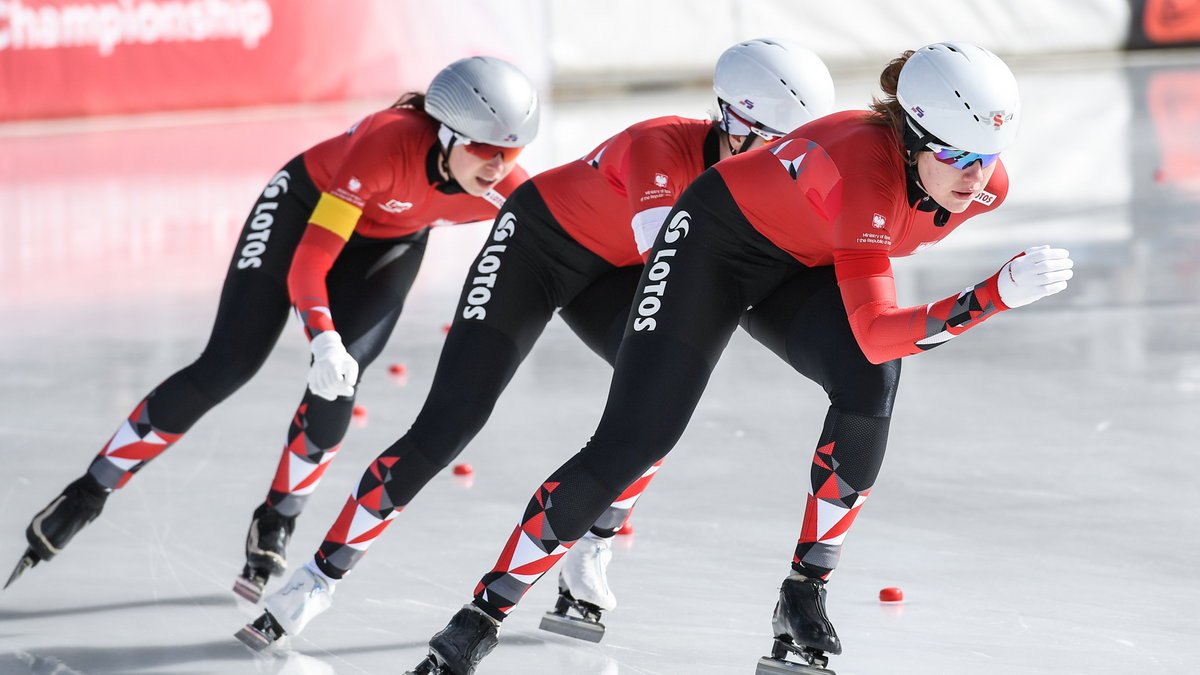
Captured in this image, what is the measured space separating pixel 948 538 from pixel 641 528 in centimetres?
79

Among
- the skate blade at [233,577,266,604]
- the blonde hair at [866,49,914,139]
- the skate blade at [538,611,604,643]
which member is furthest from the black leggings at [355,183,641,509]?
the blonde hair at [866,49,914,139]

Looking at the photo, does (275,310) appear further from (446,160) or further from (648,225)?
(648,225)

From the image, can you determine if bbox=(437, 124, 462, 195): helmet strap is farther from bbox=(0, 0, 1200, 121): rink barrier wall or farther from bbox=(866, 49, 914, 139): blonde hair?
bbox=(0, 0, 1200, 121): rink barrier wall

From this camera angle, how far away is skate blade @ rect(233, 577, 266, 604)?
3.48 metres

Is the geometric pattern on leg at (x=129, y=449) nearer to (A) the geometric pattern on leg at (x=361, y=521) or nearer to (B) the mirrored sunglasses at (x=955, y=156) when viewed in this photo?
(A) the geometric pattern on leg at (x=361, y=521)

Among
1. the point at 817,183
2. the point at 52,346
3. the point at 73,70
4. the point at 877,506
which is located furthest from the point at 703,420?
the point at 73,70

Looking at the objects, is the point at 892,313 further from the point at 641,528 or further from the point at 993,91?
the point at 641,528

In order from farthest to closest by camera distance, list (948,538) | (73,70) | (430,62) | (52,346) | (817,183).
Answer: (430,62) < (73,70) < (52,346) < (948,538) < (817,183)

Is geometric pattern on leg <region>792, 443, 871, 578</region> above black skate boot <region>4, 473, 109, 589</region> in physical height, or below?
below

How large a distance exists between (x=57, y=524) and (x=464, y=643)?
4.13 ft

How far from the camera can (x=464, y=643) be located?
2.78 meters

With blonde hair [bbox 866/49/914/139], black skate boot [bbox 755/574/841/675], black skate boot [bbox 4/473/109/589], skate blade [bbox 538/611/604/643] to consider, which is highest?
blonde hair [bbox 866/49/914/139]

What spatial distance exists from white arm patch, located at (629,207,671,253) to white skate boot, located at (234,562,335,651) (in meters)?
1.00

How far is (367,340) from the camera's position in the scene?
11.7 ft
